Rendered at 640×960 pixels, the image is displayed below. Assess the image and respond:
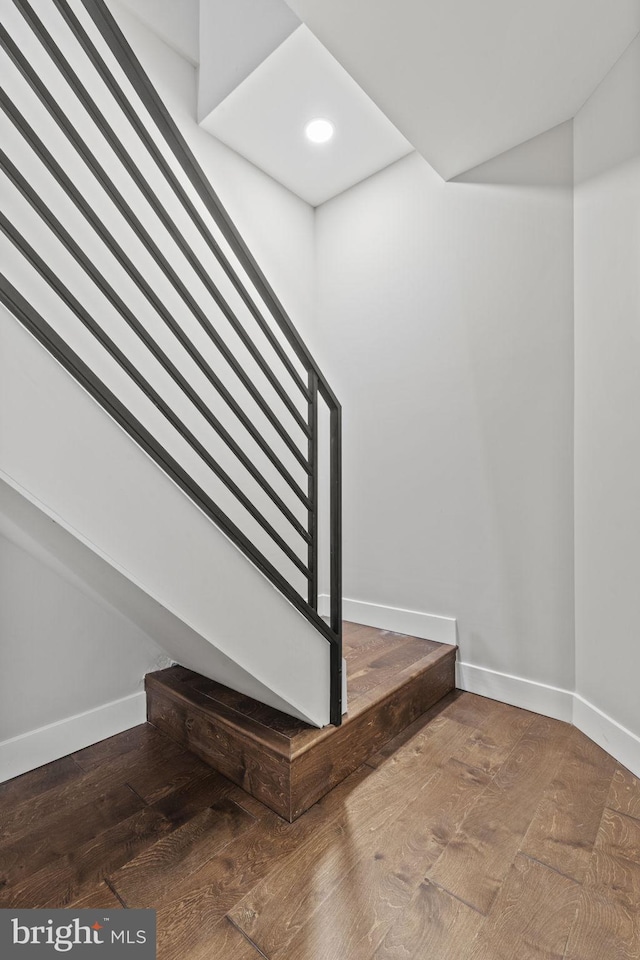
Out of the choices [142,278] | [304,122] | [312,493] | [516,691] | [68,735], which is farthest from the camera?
[304,122]

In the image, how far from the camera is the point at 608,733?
185 cm

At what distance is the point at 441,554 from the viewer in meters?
2.50

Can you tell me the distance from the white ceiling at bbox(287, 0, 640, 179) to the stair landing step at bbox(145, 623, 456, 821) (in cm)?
235

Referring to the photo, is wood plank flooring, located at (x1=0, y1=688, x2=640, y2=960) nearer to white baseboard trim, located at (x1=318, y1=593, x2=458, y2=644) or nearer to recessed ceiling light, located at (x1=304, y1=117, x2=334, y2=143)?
white baseboard trim, located at (x1=318, y1=593, x2=458, y2=644)

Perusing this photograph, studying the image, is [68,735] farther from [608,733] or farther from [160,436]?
[608,733]

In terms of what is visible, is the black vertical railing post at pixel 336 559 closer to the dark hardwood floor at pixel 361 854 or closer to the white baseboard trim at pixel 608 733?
the dark hardwood floor at pixel 361 854

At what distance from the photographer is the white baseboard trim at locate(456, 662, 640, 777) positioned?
1.77m

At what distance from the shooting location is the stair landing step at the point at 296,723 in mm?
1524

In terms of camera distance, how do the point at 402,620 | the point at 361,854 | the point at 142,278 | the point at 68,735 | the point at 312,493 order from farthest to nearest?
1. the point at 402,620
2. the point at 68,735
3. the point at 312,493
4. the point at 361,854
5. the point at 142,278

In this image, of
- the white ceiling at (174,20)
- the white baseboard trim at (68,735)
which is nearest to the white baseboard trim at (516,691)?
the white baseboard trim at (68,735)

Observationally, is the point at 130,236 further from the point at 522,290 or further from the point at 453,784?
the point at 453,784

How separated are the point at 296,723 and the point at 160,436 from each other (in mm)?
1291

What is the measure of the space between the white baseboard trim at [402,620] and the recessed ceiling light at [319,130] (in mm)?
2501

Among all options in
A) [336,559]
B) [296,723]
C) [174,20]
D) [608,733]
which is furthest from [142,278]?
[608,733]
